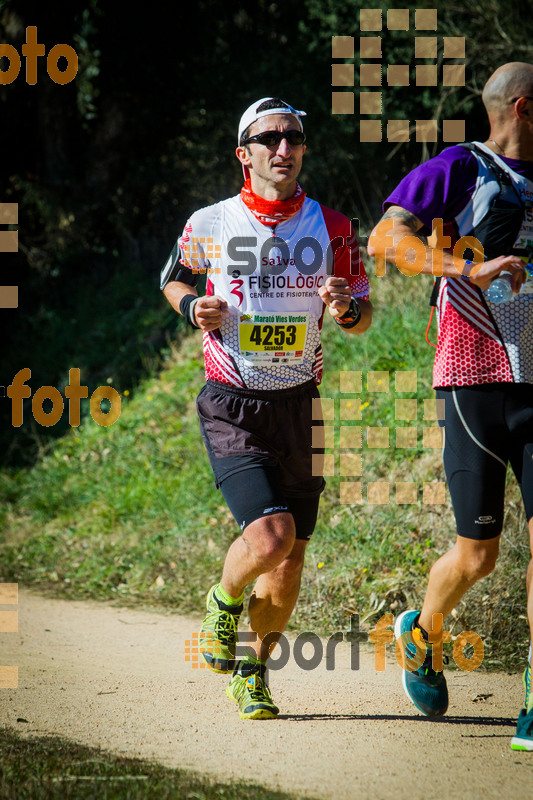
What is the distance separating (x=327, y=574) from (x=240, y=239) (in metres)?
2.92

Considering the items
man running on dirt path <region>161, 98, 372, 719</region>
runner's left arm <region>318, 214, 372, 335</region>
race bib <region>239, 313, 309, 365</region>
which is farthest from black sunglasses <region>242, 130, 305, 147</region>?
race bib <region>239, 313, 309, 365</region>

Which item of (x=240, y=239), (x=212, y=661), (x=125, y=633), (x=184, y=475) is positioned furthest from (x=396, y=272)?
Answer: (x=212, y=661)

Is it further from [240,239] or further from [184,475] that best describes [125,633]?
[240,239]

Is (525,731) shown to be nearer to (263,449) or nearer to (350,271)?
(263,449)

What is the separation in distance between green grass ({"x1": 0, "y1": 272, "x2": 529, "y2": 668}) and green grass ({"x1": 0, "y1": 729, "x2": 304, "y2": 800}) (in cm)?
246

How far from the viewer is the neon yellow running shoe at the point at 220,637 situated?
403 centimetres

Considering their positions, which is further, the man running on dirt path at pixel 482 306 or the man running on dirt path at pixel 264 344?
the man running on dirt path at pixel 264 344

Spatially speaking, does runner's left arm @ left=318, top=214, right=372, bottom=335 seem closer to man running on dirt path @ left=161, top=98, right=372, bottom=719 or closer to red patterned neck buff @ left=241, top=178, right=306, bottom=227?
man running on dirt path @ left=161, top=98, right=372, bottom=719

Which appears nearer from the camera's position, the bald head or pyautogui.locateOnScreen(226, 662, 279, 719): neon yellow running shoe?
the bald head

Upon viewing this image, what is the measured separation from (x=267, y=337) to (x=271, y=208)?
602mm

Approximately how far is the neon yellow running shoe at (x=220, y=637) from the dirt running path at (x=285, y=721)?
0.95ft

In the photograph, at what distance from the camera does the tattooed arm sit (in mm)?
3705

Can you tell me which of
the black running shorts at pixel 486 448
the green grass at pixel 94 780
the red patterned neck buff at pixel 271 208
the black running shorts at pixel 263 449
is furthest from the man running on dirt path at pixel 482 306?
the green grass at pixel 94 780

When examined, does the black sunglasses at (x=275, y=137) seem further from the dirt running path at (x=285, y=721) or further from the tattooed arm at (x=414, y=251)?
the dirt running path at (x=285, y=721)
